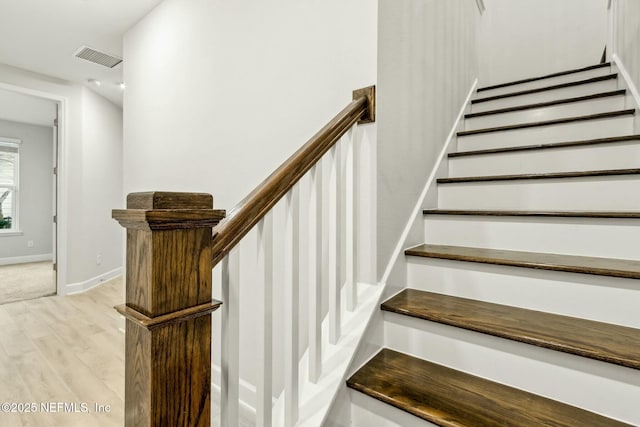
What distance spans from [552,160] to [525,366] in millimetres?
1301

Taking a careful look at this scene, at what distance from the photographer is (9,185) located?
6.22m

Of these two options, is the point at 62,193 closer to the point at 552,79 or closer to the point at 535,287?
the point at 535,287

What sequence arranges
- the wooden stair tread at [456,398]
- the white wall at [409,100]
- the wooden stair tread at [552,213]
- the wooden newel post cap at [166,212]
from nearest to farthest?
the wooden newel post cap at [166,212]
the wooden stair tread at [456,398]
the wooden stair tread at [552,213]
the white wall at [409,100]

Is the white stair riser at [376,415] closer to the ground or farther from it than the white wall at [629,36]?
closer to the ground

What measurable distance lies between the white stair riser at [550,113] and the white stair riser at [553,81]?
677 millimetres

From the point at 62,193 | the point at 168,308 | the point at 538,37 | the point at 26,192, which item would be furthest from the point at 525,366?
the point at 26,192

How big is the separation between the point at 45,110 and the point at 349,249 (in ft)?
21.0

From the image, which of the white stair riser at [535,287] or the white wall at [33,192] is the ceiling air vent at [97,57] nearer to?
the white stair riser at [535,287]

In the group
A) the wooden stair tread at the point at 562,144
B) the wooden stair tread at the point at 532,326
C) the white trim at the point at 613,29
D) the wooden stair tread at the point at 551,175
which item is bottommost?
the wooden stair tread at the point at 532,326

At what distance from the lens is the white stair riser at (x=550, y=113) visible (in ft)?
7.06

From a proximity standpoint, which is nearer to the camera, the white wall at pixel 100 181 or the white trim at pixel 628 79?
the white trim at pixel 628 79

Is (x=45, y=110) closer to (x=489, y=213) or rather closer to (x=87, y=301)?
(x=87, y=301)

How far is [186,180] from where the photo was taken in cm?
240

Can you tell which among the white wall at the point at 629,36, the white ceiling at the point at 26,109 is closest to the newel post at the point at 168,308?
the white wall at the point at 629,36
